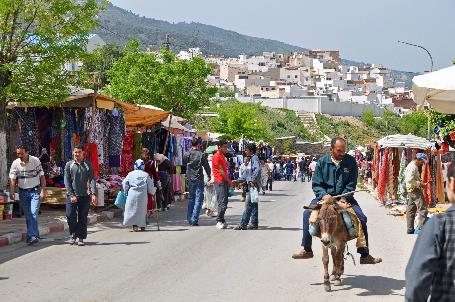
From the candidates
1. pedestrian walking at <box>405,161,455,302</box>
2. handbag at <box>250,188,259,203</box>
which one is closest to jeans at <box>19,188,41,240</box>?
handbag at <box>250,188,259,203</box>

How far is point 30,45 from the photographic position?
18891mm

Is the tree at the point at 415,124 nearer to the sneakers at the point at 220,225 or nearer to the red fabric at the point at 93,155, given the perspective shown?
the red fabric at the point at 93,155

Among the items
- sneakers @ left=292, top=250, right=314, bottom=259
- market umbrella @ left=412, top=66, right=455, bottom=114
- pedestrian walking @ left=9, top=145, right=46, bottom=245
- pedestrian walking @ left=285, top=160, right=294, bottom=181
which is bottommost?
pedestrian walking @ left=285, top=160, right=294, bottom=181

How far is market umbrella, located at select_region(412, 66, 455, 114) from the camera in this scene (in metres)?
8.55

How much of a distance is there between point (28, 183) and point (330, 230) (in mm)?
7126

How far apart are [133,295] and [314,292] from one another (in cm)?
222

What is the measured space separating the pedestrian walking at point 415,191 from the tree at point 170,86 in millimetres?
29197

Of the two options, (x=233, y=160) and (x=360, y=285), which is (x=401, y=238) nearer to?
(x=360, y=285)

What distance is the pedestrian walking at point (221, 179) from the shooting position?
17.7 m

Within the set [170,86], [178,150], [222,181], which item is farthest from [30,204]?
[170,86]

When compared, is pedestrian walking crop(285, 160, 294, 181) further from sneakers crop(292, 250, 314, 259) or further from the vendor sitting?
the vendor sitting

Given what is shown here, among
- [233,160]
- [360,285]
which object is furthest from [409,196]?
[233,160]

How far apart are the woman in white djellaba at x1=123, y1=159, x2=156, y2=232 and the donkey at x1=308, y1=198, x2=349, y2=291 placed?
24.9 feet

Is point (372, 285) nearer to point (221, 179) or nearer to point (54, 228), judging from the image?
point (221, 179)
